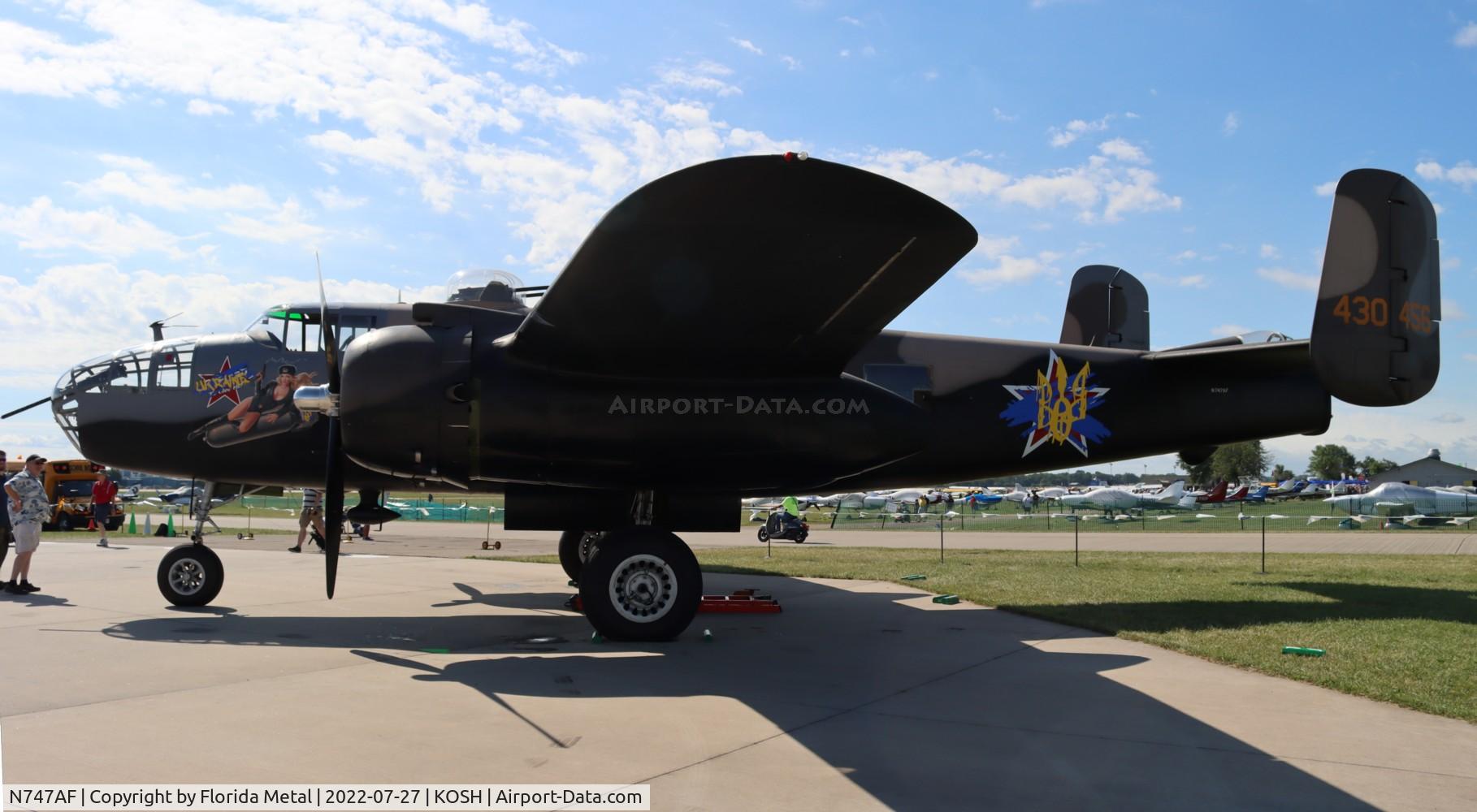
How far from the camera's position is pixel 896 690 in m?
6.90

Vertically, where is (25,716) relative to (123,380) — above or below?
below

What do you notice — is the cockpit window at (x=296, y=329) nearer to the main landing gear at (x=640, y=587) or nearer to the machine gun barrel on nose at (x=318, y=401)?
the machine gun barrel on nose at (x=318, y=401)

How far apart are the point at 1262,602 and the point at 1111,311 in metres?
4.89

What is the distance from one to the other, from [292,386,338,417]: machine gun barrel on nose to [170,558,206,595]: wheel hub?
11.0 ft

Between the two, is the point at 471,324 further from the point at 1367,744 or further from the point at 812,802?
the point at 1367,744

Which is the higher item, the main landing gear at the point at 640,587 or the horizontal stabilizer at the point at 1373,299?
the horizontal stabilizer at the point at 1373,299

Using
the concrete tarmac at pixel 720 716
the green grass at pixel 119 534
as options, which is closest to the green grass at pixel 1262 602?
the concrete tarmac at pixel 720 716

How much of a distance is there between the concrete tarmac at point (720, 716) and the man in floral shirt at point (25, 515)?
8.24 feet

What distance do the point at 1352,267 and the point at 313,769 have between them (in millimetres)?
11278

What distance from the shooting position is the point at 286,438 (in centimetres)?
1071

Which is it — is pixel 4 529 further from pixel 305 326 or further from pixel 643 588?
pixel 643 588

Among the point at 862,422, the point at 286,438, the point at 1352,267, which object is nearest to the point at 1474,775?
the point at 862,422

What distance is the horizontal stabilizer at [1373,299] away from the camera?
10.7 m

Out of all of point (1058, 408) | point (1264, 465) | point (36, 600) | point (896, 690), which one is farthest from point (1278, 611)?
point (1264, 465)
